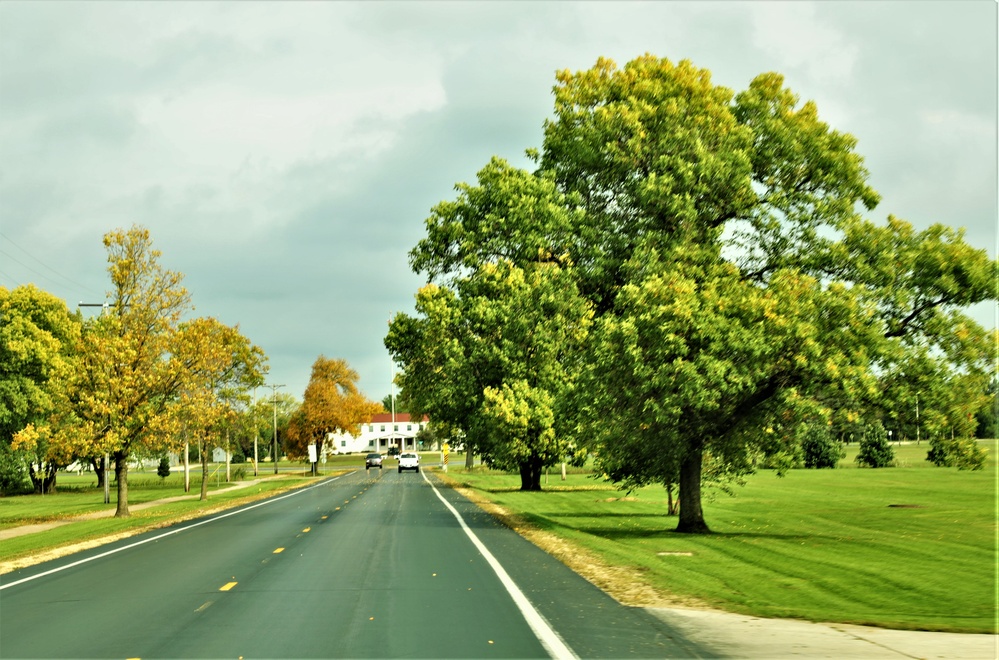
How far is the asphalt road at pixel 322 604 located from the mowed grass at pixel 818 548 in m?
1.99

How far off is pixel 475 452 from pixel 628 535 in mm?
26327

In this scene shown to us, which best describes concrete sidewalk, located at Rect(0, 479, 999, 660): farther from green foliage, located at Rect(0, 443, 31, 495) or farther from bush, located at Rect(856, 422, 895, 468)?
bush, located at Rect(856, 422, 895, 468)

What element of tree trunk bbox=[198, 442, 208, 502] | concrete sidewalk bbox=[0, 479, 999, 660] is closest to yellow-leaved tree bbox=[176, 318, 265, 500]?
tree trunk bbox=[198, 442, 208, 502]

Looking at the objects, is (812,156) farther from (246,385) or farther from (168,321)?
(246,385)

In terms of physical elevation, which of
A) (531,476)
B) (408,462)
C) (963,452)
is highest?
(963,452)

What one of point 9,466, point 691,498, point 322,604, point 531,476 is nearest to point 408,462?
point 9,466

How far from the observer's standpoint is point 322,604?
12.2 m

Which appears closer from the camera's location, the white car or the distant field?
the distant field

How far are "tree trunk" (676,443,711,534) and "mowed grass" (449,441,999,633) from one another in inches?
17.9

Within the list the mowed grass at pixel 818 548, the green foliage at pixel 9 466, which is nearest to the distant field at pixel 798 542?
the mowed grass at pixel 818 548

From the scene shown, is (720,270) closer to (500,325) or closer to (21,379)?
(500,325)

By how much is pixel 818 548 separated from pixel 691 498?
169 inches

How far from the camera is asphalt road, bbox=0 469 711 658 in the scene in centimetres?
947

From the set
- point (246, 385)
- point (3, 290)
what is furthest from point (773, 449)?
point (3, 290)
